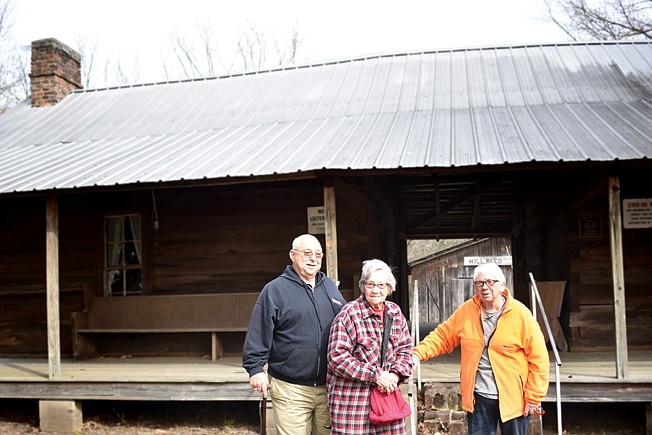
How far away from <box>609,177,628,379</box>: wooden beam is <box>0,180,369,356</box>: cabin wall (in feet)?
12.4

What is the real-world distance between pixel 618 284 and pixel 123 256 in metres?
7.43

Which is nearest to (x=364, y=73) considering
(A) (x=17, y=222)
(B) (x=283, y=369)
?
(A) (x=17, y=222)

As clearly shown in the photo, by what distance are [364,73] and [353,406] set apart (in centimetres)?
900

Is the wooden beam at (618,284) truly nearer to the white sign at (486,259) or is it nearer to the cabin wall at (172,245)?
the cabin wall at (172,245)

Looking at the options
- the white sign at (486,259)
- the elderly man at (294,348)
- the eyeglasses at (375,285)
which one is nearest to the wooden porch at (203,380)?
the elderly man at (294,348)

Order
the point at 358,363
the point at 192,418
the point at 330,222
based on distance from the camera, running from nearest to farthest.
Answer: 1. the point at 358,363
2. the point at 330,222
3. the point at 192,418

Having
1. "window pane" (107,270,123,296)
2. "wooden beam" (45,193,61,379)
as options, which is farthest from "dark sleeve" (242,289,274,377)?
"window pane" (107,270,123,296)

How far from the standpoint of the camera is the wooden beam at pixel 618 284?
22.8ft

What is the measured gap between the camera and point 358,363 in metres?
3.74

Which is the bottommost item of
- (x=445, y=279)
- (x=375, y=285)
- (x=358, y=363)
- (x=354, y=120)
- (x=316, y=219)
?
(x=445, y=279)

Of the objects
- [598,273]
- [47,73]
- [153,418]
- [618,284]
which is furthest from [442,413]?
[47,73]

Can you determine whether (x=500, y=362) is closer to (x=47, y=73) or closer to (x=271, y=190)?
(x=271, y=190)

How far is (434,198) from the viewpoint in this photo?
13641 millimetres

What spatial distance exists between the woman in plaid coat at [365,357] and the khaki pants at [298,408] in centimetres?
21
